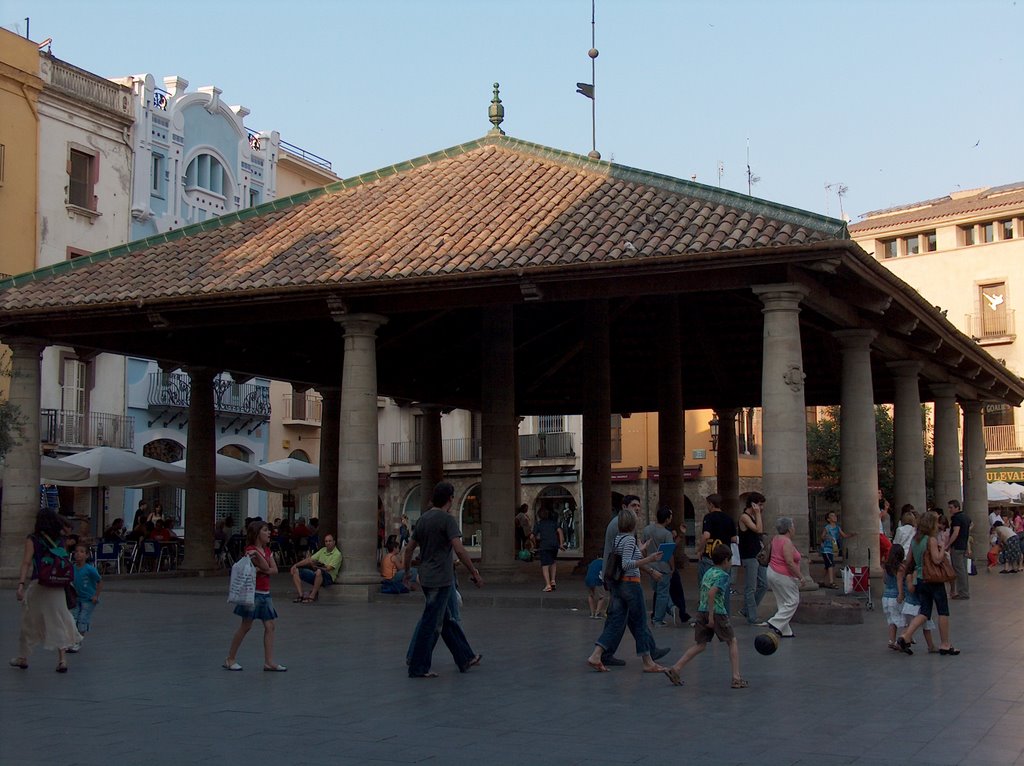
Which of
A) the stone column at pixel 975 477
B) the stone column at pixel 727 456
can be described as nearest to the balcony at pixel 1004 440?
the stone column at pixel 975 477

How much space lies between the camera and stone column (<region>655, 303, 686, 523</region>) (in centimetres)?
2742

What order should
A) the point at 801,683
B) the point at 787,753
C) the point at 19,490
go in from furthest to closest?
the point at 19,490
the point at 801,683
the point at 787,753

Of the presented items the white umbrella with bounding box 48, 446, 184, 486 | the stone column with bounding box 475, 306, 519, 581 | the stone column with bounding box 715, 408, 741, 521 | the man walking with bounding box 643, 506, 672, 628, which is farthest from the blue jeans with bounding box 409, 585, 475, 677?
the stone column with bounding box 715, 408, 741, 521

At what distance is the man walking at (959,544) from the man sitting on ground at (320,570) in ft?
29.6

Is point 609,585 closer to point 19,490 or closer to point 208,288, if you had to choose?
point 208,288

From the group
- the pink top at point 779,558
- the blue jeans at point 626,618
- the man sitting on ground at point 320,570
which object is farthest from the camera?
the man sitting on ground at point 320,570

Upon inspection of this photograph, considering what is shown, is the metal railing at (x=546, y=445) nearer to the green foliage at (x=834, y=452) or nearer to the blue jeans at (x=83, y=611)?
the green foliage at (x=834, y=452)

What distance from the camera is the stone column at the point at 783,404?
56.7ft

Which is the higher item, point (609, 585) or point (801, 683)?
point (609, 585)

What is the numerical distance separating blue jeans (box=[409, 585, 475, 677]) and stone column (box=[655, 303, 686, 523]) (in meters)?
15.8

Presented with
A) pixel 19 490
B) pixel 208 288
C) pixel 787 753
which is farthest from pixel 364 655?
pixel 19 490

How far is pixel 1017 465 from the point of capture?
→ 156 ft

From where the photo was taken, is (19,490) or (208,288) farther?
(19,490)

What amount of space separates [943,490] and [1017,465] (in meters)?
19.1
